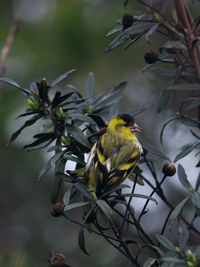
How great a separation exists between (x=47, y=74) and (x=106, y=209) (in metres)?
2.47

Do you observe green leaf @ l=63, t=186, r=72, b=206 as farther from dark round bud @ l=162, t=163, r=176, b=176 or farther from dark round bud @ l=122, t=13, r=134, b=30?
dark round bud @ l=122, t=13, r=134, b=30

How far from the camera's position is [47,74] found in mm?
3906

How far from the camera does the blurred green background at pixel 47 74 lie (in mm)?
3881

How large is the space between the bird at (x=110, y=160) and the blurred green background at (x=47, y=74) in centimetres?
155

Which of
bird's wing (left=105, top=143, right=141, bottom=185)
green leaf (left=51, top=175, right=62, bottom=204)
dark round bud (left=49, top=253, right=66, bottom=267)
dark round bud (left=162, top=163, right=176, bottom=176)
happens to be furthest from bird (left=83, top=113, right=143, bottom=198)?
dark round bud (left=49, top=253, right=66, bottom=267)

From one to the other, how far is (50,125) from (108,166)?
1.25 feet

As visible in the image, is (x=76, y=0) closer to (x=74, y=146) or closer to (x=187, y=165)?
(x=187, y=165)

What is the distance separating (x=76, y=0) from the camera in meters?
4.00

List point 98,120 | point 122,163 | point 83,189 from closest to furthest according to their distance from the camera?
point 83,189, point 98,120, point 122,163

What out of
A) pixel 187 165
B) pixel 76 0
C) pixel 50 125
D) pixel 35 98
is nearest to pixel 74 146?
pixel 50 125

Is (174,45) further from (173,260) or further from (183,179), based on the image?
(173,260)

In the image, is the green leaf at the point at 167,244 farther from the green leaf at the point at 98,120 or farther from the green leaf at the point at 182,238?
the green leaf at the point at 98,120

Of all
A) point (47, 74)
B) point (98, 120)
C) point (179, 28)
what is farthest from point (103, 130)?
point (47, 74)

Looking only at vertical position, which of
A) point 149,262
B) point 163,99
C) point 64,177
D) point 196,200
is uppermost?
point 163,99
